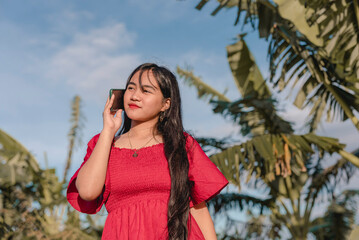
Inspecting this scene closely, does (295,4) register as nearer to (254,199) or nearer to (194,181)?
(194,181)

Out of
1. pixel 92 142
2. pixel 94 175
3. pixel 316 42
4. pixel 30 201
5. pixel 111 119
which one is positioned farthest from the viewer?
pixel 30 201

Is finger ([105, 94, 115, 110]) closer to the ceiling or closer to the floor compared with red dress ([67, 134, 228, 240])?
closer to the ceiling

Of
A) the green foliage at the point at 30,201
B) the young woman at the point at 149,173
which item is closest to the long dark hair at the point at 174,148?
the young woman at the point at 149,173

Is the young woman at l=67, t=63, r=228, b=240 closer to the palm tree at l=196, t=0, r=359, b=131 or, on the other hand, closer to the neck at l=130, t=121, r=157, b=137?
the neck at l=130, t=121, r=157, b=137

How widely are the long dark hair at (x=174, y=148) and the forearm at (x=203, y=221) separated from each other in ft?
0.37

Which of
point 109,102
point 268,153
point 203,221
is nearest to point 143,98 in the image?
point 109,102

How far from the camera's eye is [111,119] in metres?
1.62

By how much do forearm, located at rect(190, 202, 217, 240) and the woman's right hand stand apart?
1.50 ft

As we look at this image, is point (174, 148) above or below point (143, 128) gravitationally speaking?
below

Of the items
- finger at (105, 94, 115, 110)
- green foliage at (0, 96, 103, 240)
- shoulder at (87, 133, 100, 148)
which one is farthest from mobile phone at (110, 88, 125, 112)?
green foliage at (0, 96, 103, 240)

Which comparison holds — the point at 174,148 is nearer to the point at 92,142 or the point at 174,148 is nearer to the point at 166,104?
the point at 166,104

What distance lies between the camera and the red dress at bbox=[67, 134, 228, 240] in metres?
1.53

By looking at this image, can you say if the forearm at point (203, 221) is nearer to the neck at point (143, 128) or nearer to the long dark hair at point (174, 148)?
the long dark hair at point (174, 148)

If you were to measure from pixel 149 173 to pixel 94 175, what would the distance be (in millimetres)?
211
